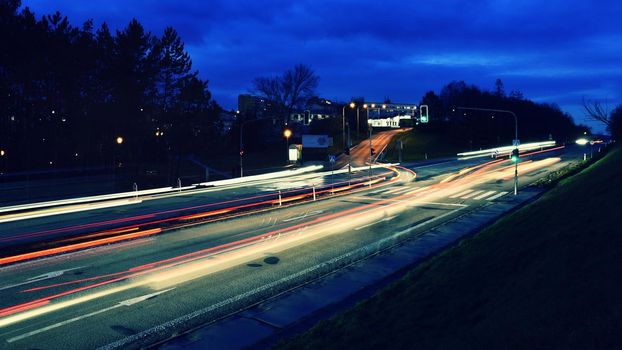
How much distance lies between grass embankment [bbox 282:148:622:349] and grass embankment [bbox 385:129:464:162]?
6379 cm

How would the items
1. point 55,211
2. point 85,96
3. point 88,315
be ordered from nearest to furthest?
point 88,315 → point 55,211 → point 85,96

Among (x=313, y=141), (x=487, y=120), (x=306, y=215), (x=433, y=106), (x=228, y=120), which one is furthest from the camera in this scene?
(x=228, y=120)

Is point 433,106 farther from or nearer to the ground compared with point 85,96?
farther from the ground

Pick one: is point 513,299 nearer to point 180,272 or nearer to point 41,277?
point 180,272

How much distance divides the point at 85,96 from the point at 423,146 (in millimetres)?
66001

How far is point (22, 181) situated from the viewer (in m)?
41.7

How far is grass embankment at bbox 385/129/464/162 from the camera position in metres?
78.9

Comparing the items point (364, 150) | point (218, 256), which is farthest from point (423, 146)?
point (218, 256)

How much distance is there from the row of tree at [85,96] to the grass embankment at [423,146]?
39.4 meters

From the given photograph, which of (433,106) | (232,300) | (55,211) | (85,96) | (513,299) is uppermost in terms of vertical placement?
(433,106)

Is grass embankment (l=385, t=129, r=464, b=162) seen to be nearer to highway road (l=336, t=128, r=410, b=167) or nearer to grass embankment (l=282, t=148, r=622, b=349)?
highway road (l=336, t=128, r=410, b=167)

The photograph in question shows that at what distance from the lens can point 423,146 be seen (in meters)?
88.9

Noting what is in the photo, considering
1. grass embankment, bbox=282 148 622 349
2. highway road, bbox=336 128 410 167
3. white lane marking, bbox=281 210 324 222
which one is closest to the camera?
grass embankment, bbox=282 148 622 349

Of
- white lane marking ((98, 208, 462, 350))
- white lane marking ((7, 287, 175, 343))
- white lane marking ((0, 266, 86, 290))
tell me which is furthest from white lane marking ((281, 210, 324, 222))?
white lane marking ((0, 266, 86, 290))
